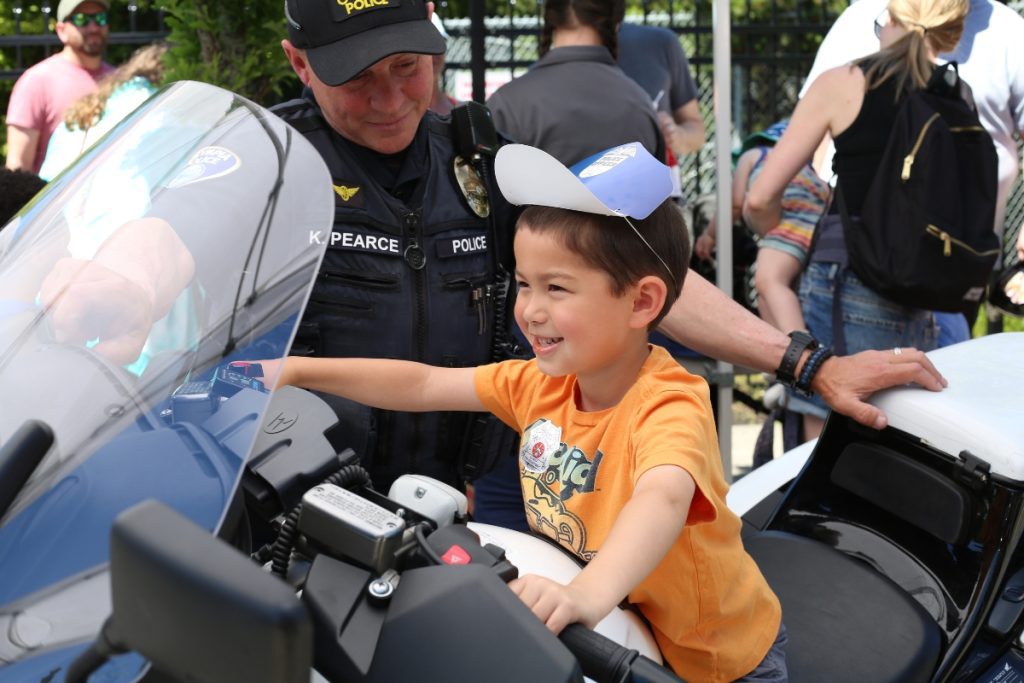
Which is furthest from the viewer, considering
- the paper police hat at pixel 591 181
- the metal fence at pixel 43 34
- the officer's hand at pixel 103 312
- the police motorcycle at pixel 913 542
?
the metal fence at pixel 43 34

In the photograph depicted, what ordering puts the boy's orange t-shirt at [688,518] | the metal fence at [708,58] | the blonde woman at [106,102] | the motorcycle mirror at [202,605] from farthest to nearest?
the metal fence at [708,58]
the blonde woman at [106,102]
the boy's orange t-shirt at [688,518]
the motorcycle mirror at [202,605]

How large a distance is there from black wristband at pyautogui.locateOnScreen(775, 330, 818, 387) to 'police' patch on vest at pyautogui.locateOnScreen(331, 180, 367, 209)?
83 cm

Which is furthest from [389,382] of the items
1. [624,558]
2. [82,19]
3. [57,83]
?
[82,19]

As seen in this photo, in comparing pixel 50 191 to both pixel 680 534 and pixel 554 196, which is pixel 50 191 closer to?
pixel 554 196

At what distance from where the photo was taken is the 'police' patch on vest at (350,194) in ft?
6.68

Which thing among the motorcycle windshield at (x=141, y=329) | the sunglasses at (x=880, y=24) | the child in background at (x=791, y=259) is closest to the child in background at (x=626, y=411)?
the motorcycle windshield at (x=141, y=329)

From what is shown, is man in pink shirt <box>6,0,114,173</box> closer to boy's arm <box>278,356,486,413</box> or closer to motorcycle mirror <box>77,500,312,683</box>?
boy's arm <box>278,356,486,413</box>

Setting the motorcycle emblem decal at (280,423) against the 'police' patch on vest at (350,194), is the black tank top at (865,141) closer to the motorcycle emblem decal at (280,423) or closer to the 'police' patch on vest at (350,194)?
the 'police' patch on vest at (350,194)

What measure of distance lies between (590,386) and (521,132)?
2014 millimetres

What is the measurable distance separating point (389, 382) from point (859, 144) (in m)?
1.99

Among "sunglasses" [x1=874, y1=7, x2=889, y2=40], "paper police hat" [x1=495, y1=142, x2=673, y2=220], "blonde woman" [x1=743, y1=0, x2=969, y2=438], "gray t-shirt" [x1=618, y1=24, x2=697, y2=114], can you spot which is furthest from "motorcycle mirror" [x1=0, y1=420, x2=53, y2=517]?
"gray t-shirt" [x1=618, y1=24, x2=697, y2=114]

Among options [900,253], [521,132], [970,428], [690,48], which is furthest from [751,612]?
[690,48]

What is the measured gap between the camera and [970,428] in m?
1.85

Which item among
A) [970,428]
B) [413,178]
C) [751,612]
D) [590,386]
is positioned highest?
[413,178]
